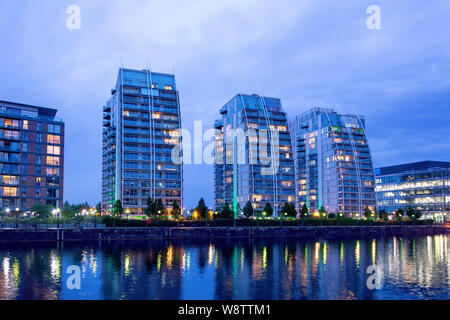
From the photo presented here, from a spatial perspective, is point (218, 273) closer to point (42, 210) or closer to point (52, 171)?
point (42, 210)

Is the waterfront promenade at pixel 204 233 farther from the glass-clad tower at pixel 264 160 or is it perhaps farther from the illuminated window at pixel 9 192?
the glass-clad tower at pixel 264 160

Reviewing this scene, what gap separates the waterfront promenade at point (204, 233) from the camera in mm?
100000

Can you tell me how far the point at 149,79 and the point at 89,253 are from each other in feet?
345

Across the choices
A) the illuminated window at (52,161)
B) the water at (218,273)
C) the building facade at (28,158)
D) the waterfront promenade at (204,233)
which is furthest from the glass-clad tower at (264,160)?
the water at (218,273)

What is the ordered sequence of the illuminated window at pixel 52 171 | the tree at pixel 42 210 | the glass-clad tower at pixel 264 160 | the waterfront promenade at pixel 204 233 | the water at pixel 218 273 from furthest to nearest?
1. the glass-clad tower at pixel 264 160
2. the illuminated window at pixel 52 171
3. the tree at pixel 42 210
4. the waterfront promenade at pixel 204 233
5. the water at pixel 218 273

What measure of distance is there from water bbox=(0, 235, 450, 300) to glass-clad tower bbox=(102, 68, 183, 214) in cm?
7488

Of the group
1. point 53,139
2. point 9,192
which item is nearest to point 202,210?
point 53,139

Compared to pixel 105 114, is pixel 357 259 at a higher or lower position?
lower

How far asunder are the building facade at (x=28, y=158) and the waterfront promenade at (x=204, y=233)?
41.8m

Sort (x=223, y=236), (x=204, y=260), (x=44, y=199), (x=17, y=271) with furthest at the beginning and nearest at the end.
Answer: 1. (x=44, y=199)
2. (x=223, y=236)
3. (x=204, y=260)
4. (x=17, y=271)

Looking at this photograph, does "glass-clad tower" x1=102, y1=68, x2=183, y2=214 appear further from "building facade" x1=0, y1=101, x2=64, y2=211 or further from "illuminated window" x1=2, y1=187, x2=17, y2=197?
"illuminated window" x1=2, y1=187, x2=17, y2=197
